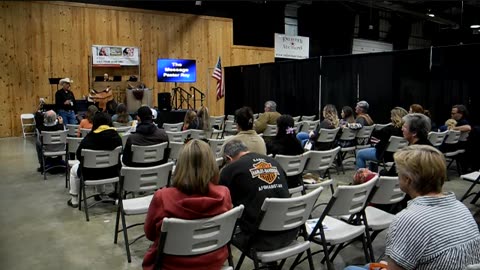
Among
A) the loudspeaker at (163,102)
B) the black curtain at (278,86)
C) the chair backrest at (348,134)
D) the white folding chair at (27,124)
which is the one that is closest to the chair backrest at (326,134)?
the chair backrest at (348,134)

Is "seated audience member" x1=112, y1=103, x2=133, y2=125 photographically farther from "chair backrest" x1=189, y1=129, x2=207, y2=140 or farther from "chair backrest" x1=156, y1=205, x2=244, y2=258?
"chair backrest" x1=156, y1=205, x2=244, y2=258

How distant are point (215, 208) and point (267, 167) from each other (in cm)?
57

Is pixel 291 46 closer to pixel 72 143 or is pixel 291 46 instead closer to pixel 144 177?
pixel 72 143

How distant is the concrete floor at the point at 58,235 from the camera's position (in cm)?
334

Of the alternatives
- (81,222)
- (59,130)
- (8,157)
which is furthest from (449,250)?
(8,157)

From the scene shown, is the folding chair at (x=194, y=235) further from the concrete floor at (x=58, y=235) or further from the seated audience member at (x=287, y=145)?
the seated audience member at (x=287, y=145)

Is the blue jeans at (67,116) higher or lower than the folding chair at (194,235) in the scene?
higher

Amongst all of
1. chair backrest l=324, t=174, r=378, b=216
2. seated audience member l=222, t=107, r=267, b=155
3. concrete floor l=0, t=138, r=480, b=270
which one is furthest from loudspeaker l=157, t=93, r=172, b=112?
chair backrest l=324, t=174, r=378, b=216

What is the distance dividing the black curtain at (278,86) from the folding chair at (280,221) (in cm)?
967

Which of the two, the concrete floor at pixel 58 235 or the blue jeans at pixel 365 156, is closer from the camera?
the concrete floor at pixel 58 235

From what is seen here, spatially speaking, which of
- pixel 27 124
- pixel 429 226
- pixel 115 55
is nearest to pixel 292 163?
pixel 429 226

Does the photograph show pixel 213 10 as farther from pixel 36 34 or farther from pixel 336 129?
pixel 336 129

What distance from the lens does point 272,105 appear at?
25.3 feet

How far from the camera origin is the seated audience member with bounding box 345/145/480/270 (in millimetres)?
1508
